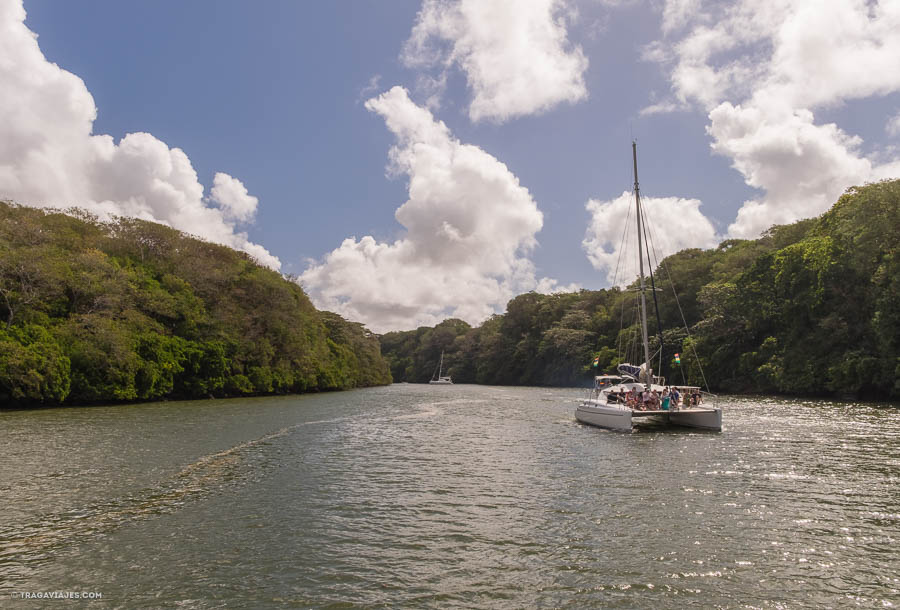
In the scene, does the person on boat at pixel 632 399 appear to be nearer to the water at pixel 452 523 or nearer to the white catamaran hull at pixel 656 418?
the white catamaran hull at pixel 656 418

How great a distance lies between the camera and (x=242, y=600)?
7.29 meters

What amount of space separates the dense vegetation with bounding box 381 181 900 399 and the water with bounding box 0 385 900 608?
2548 centimetres

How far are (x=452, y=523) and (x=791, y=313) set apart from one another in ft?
177

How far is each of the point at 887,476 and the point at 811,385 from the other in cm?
3764

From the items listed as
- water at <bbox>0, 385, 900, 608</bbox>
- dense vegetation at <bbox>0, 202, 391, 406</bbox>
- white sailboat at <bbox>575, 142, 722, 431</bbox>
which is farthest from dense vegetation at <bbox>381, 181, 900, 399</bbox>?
dense vegetation at <bbox>0, 202, 391, 406</bbox>

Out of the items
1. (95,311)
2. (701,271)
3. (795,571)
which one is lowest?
(795,571)

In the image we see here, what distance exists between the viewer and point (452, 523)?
10914 mm

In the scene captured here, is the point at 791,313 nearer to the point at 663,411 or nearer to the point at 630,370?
the point at 630,370

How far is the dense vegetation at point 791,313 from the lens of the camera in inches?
1623

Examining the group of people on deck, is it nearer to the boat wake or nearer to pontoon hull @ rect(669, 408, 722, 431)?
pontoon hull @ rect(669, 408, 722, 431)

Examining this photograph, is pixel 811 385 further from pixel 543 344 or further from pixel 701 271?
pixel 543 344

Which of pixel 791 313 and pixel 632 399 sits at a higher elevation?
pixel 791 313

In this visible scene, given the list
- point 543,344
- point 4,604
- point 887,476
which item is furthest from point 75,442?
point 543,344

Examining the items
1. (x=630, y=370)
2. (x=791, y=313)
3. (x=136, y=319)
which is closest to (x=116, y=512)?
(x=630, y=370)
